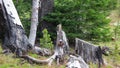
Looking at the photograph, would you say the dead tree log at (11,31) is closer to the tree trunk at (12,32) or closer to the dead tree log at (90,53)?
the tree trunk at (12,32)

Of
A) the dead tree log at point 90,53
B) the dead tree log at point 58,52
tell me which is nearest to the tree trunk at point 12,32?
the dead tree log at point 58,52

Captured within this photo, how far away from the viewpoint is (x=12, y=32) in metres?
8.84

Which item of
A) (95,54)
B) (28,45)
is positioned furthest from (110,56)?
(28,45)

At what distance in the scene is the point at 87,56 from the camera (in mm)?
9547

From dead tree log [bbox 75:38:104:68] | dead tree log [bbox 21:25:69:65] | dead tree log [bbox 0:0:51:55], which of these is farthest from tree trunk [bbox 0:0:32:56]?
dead tree log [bbox 75:38:104:68]

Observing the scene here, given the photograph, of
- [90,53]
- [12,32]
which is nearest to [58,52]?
[90,53]

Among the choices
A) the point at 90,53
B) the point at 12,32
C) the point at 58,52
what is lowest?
the point at 90,53

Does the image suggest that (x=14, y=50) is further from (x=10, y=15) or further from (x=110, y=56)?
(x=110, y=56)

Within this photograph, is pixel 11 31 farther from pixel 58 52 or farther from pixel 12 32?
pixel 58 52

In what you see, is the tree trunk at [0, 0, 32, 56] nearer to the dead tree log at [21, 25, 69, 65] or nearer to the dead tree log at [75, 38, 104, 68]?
the dead tree log at [21, 25, 69, 65]

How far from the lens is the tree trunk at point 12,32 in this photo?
876 cm

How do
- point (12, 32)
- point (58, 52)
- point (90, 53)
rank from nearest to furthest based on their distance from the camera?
point (12, 32)
point (58, 52)
point (90, 53)

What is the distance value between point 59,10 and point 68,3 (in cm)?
49

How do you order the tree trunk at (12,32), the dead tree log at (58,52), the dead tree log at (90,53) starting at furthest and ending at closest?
the dead tree log at (90,53) < the tree trunk at (12,32) < the dead tree log at (58,52)
